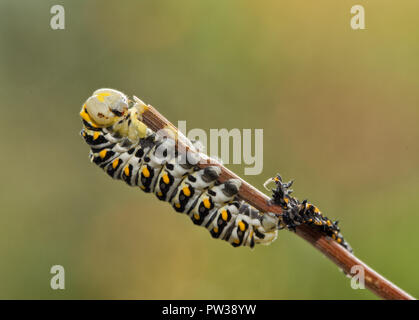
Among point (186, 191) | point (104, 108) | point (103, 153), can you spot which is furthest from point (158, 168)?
point (104, 108)

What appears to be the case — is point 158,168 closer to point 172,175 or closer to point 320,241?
point 172,175

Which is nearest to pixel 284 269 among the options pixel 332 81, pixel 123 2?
pixel 332 81

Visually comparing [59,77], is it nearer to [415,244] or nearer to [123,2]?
[123,2]

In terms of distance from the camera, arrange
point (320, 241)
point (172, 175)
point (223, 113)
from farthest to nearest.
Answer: point (223, 113) → point (172, 175) → point (320, 241)

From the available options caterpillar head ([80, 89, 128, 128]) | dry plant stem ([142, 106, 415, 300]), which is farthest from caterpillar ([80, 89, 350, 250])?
dry plant stem ([142, 106, 415, 300])

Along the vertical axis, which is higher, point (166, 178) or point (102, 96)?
point (102, 96)

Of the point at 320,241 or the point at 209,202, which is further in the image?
the point at 209,202
